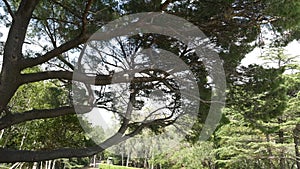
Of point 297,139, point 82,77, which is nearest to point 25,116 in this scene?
point 82,77

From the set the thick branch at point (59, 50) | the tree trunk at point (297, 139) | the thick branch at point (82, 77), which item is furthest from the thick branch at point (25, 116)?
the tree trunk at point (297, 139)

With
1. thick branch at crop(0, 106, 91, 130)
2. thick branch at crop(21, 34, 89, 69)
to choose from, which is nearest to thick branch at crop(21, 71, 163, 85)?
thick branch at crop(21, 34, 89, 69)

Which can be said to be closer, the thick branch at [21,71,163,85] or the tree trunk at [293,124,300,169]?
the thick branch at [21,71,163,85]

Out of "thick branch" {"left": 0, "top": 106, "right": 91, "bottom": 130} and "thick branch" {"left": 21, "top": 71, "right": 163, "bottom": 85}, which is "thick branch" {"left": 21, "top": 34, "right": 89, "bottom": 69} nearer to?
"thick branch" {"left": 21, "top": 71, "right": 163, "bottom": 85}

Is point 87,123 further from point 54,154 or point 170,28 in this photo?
point 170,28

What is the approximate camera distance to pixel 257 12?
267cm

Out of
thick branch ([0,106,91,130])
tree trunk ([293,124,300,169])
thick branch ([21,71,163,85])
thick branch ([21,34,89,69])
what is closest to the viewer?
thick branch ([21,34,89,69])

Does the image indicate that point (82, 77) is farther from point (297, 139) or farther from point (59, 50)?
point (297, 139)

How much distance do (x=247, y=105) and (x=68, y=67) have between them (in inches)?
89.9

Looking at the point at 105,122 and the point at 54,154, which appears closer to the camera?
the point at 54,154

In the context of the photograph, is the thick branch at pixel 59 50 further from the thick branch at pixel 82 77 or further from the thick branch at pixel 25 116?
the thick branch at pixel 25 116

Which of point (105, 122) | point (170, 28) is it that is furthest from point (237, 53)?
point (105, 122)

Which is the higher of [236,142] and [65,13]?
[65,13]

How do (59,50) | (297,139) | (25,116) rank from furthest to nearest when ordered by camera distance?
1. (297,139)
2. (25,116)
3. (59,50)
